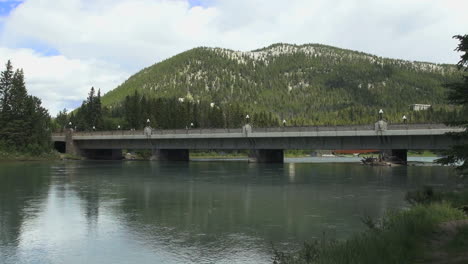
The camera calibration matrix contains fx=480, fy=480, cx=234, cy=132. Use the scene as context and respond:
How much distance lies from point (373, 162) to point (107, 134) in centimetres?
6617

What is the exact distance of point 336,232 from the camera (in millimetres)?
22547

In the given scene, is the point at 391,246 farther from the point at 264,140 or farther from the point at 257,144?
the point at 257,144

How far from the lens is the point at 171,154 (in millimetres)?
123250

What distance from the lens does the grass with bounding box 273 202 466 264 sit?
12484mm

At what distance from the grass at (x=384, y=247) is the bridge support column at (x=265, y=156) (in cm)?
8511

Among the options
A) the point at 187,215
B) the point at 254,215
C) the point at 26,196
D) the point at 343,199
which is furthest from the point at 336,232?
the point at 26,196

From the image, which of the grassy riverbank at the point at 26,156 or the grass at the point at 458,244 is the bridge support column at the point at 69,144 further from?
the grass at the point at 458,244

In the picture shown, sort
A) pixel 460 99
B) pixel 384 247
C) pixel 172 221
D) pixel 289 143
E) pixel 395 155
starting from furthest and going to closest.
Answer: pixel 395 155 → pixel 289 143 → pixel 172 221 → pixel 460 99 → pixel 384 247

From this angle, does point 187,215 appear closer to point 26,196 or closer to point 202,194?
point 202,194

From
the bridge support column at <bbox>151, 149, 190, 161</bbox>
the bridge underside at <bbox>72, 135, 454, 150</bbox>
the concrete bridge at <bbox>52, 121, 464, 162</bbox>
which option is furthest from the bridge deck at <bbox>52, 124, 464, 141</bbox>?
the bridge support column at <bbox>151, 149, 190, 161</bbox>

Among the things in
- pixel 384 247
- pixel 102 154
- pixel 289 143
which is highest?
pixel 289 143

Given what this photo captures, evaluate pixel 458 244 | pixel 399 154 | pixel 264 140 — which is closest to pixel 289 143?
pixel 264 140

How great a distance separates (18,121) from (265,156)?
198ft

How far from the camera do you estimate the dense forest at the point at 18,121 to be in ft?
376
